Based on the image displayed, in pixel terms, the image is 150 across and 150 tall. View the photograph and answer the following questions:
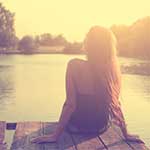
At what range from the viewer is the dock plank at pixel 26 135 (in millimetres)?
5596

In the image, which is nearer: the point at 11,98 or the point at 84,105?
the point at 84,105

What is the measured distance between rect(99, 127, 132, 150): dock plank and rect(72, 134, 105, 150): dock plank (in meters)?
0.08

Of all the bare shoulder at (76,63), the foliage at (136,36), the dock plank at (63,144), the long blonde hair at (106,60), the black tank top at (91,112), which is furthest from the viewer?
the foliage at (136,36)

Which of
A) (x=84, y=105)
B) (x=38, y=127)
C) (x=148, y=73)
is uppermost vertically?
(x=84, y=105)

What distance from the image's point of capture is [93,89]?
19.4 feet

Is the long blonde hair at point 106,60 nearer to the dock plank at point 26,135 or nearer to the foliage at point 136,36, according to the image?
the dock plank at point 26,135

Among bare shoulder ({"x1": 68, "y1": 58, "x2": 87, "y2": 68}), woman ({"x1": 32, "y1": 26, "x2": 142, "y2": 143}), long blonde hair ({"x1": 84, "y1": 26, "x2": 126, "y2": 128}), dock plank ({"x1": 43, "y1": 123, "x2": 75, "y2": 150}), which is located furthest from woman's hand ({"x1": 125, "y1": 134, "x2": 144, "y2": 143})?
bare shoulder ({"x1": 68, "y1": 58, "x2": 87, "y2": 68})

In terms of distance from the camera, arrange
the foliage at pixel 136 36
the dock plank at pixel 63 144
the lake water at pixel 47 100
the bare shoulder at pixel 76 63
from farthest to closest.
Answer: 1. the foliage at pixel 136 36
2. the lake water at pixel 47 100
3. the bare shoulder at pixel 76 63
4. the dock plank at pixel 63 144

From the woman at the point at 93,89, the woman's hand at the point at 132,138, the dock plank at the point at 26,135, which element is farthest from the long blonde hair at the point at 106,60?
the dock plank at the point at 26,135

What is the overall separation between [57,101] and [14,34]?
169 ft

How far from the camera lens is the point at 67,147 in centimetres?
561

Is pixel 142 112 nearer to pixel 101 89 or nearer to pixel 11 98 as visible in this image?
pixel 11 98

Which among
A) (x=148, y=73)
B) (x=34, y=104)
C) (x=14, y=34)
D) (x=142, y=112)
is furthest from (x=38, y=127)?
(x=14, y=34)

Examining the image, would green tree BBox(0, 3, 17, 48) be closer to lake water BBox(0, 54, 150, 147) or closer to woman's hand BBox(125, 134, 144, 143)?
lake water BBox(0, 54, 150, 147)
